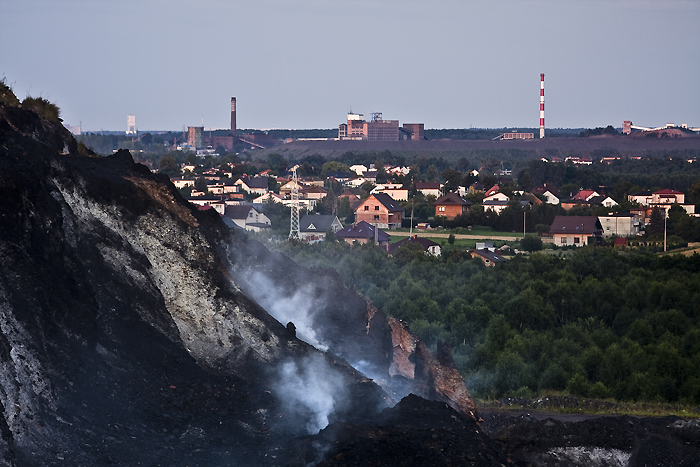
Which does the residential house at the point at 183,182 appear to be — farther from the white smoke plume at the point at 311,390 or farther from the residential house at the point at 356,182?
the white smoke plume at the point at 311,390

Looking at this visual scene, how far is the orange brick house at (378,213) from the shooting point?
169ft

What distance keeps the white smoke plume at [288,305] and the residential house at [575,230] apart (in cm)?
2865

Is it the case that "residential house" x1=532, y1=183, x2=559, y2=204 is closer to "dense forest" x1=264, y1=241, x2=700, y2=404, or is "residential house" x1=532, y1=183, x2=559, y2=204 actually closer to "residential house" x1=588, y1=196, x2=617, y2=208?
"residential house" x1=588, y1=196, x2=617, y2=208

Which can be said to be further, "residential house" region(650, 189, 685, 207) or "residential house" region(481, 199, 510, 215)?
"residential house" region(650, 189, 685, 207)

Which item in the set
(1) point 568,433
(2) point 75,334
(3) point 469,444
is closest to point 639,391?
(1) point 568,433

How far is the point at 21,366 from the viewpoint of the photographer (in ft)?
30.7

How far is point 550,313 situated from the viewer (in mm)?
26938

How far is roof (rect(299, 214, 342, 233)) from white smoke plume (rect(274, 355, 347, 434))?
31.5 metres

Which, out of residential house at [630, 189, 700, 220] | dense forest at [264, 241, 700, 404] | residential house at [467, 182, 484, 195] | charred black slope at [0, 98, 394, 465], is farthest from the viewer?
residential house at [467, 182, 484, 195]

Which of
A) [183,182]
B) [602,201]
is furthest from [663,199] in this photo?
[183,182]

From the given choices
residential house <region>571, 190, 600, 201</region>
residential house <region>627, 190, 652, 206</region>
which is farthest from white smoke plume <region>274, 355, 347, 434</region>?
residential house <region>571, 190, 600, 201</region>

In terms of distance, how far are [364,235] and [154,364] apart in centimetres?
3090

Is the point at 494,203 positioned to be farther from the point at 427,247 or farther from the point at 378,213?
the point at 427,247

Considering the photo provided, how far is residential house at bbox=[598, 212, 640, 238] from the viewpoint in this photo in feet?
158
